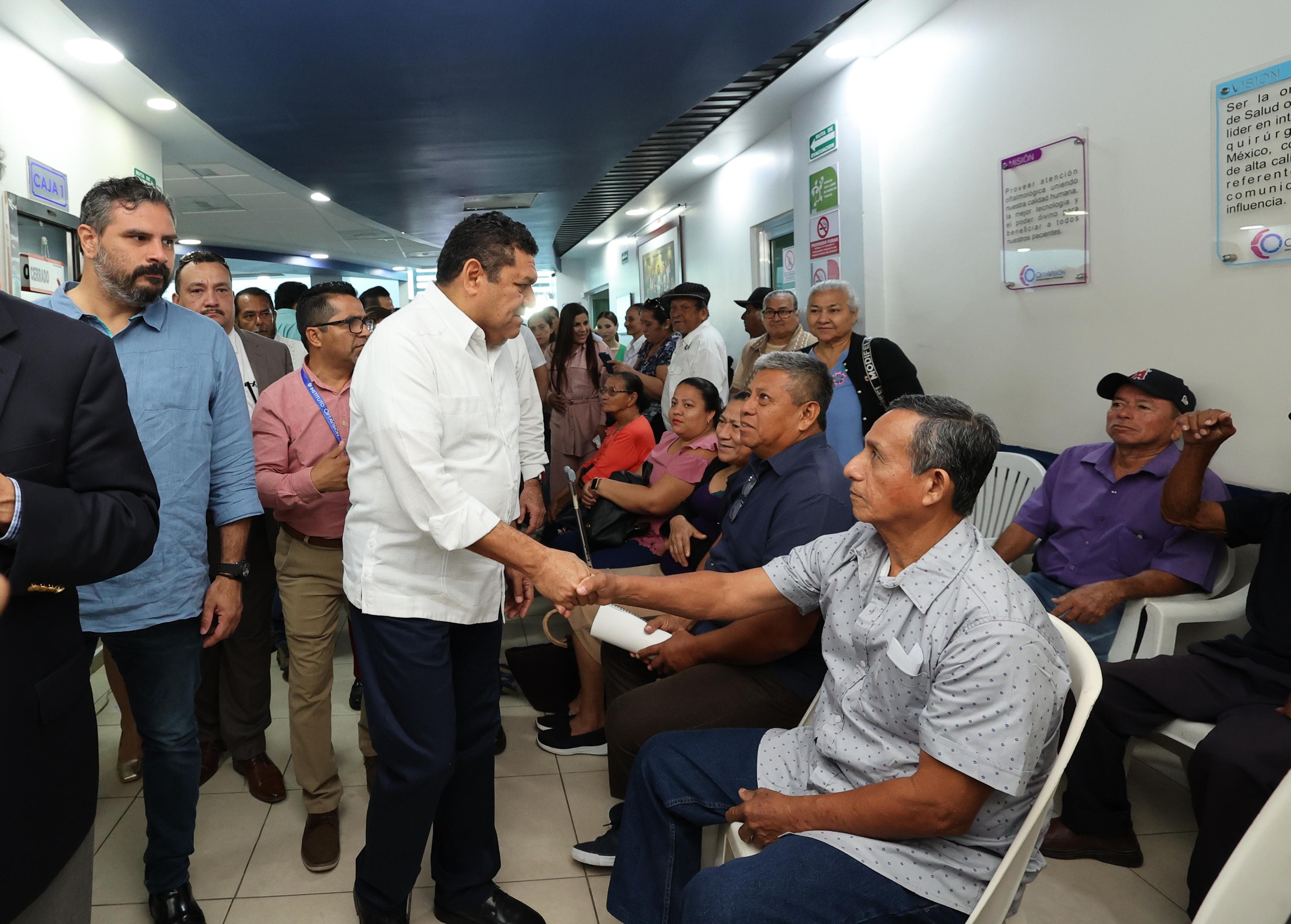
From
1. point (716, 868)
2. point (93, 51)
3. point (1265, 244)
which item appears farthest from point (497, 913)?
point (93, 51)

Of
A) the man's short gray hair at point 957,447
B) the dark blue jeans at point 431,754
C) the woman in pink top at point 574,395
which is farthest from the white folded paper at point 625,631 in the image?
the woman in pink top at point 574,395

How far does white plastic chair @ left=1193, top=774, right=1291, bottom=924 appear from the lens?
1.07 metres

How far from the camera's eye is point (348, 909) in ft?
7.57

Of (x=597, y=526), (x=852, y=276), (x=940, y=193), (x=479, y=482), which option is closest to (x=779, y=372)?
(x=479, y=482)

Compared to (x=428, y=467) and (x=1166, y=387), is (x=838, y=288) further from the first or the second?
(x=428, y=467)

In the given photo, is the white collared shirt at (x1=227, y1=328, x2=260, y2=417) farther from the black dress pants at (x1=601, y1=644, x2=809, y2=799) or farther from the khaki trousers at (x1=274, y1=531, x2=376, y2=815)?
the black dress pants at (x1=601, y1=644, x2=809, y2=799)

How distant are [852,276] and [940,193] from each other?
33.4 inches

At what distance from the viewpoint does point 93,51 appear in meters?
4.41

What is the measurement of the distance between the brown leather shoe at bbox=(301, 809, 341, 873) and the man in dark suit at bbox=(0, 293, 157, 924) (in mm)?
1344

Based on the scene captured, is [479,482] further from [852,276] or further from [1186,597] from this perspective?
[852,276]

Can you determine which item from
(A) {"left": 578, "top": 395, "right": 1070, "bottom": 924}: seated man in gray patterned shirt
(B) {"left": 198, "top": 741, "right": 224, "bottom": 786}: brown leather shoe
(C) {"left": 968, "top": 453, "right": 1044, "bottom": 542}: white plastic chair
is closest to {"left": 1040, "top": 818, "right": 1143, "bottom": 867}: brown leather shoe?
(A) {"left": 578, "top": 395, "right": 1070, "bottom": 924}: seated man in gray patterned shirt

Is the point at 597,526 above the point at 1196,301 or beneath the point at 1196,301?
beneath

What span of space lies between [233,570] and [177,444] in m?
0.35

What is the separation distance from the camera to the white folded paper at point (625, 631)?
2.49 m
